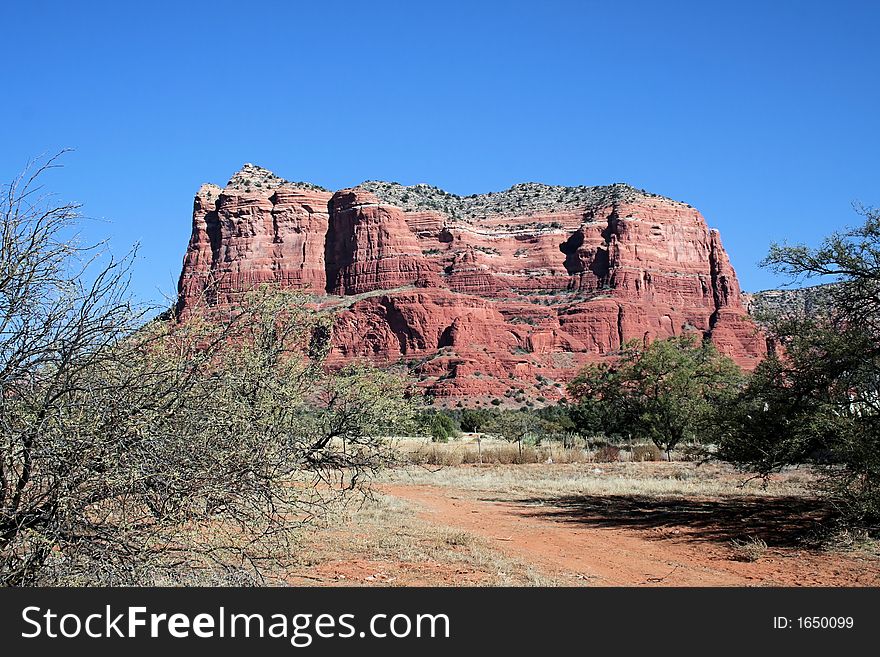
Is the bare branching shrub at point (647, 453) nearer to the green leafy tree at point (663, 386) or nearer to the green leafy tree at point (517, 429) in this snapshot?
the green leafy tree at point (663, 386)

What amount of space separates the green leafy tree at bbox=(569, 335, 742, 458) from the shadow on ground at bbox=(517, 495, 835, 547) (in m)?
12.0

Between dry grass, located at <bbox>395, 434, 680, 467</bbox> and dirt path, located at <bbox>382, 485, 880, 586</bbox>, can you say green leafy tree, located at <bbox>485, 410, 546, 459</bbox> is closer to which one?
dry grass, located at <bbox>395, 434, 680, 467</bbox>

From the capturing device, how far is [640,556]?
11812 mm

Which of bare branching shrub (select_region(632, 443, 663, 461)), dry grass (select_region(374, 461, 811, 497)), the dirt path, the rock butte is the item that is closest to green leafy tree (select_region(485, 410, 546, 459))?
bare branching shrub (select_region(632, 443, 663, 461))

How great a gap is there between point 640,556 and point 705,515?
5697mm

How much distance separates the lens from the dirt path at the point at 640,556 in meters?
9.88

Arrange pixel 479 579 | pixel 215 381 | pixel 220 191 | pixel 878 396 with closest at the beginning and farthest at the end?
pixel 215 381 → pixel 479 579 → pixel 878 396 → pixel 220 191

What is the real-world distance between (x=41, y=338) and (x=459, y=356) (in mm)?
92108

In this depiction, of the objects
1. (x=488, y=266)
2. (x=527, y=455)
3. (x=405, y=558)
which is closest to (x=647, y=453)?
(x=527, y=455)

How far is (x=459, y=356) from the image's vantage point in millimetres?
97188

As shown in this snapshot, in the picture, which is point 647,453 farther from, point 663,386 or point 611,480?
point 611,480

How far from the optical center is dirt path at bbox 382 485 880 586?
9.88 m
